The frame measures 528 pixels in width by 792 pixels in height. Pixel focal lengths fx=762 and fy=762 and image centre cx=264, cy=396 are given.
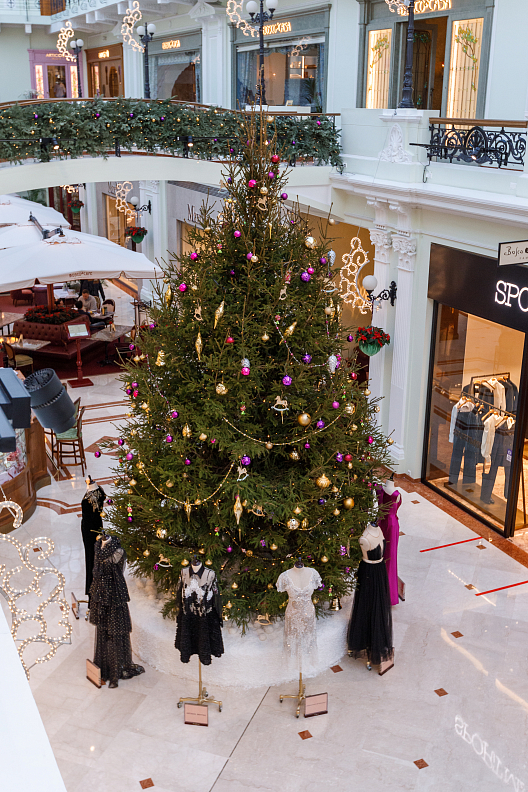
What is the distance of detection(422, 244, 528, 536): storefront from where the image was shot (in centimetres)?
790

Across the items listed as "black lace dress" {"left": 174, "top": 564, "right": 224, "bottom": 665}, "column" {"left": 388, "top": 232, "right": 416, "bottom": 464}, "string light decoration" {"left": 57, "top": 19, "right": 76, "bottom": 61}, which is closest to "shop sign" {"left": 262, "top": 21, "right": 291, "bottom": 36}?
"string light decoration" {"left": 57, "top": 19, "right": 76, "bottom": 61}

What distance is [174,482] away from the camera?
5770 mm

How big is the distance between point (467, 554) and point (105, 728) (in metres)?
4.22

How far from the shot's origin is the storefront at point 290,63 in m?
12.9

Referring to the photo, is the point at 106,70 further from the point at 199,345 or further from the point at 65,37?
the point at 199,345

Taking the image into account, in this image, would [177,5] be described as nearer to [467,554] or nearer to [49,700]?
[467,554]

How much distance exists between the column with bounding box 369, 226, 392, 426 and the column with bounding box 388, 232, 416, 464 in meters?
0.22

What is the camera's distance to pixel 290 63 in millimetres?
14000

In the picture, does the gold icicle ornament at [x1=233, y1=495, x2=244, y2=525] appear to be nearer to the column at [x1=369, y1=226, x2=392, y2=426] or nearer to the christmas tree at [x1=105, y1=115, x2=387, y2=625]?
the christmas tree at [x1=105, y1=115, x2=387, y2=625]

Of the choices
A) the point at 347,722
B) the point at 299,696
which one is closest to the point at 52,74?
the point at 299,696

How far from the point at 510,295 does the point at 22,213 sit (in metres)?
9.80

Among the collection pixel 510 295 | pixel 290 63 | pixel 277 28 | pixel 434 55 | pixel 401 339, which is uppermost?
pixel 277 28

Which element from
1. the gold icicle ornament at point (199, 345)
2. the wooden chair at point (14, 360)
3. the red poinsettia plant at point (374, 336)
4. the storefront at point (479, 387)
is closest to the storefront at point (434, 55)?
the storefront at point (479, 387)

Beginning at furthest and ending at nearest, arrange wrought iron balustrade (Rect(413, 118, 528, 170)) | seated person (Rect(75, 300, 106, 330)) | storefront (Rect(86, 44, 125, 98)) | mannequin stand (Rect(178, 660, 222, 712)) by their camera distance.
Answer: storefront (Rect(86, 44, 125, 98))
seated person (Rect(75, 300, 106, 330))
wrought iron balustrade (Rect(413, 118, 528, 170))
mannequin stand (Rect(178, 660, 222, 712))
